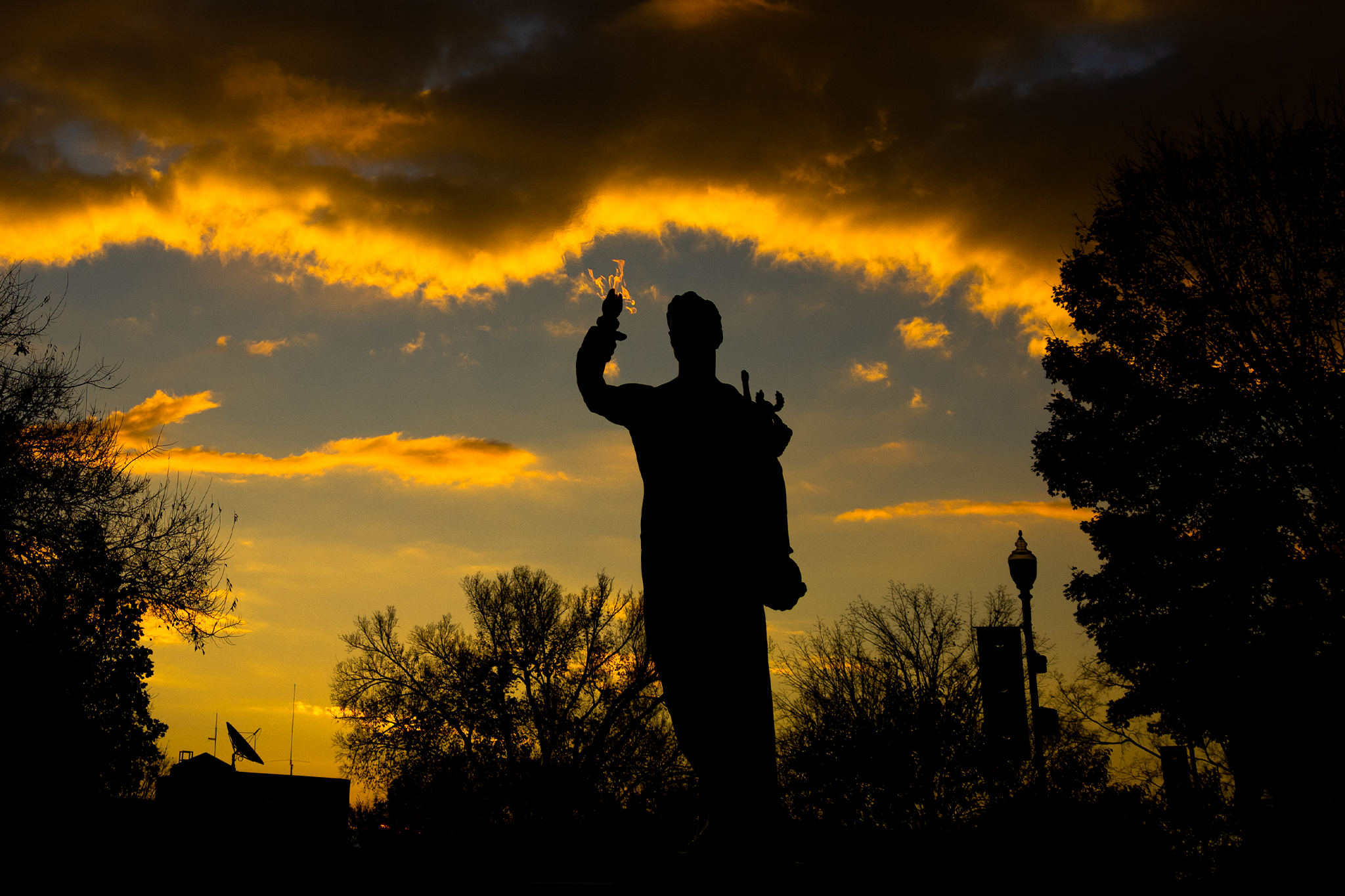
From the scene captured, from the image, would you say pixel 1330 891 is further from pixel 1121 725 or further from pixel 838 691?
pixel 838 691

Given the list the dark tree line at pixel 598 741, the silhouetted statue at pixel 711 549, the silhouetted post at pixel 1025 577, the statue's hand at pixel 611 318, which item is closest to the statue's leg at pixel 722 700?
the silhouetted statue at pixel 711 549

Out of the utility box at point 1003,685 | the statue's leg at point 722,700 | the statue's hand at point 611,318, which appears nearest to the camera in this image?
the statue's leg at point 722,700

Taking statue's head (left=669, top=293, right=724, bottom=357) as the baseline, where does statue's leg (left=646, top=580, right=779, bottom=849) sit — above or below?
below

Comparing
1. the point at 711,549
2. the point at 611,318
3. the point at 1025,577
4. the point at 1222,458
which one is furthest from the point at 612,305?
the point at 1222,458

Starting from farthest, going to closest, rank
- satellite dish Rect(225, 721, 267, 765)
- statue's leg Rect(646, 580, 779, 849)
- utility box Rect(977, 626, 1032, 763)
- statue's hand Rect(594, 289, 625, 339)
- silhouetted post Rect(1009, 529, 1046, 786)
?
1. satellite dish Rect(225, 721, 267, 765)
2. silhouetted post Rect(1009, 529, 1046, 786)
3. utility box Rect(977, 626, 1032, 763)
4. statue's hand Rect(594, 289, 625, 339)
5. statue's leg Rect(646, 580, 779, 849)

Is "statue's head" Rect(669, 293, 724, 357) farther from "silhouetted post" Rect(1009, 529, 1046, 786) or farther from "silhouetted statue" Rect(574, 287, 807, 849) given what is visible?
"silhouetted post" Rect(1009, 529, 1046, 786)

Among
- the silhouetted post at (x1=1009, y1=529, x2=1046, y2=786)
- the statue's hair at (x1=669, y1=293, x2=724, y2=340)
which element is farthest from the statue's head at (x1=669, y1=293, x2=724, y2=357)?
the silhouetted post at (x1=1009, y1=529, x2=1046, y2=786)

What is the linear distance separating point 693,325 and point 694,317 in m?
0.04

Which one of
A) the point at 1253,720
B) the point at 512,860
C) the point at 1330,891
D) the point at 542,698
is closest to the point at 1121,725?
the point at 1253,720

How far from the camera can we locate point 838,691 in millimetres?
37594

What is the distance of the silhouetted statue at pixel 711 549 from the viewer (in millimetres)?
4750

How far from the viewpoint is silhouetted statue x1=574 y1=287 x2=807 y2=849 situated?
4750mm

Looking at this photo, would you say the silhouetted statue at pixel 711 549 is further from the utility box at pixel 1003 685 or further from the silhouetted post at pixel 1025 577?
the silhouetted post at pixel 1025 577

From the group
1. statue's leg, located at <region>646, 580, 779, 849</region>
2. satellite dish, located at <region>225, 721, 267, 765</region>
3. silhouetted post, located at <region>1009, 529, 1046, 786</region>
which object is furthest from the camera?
satellite dish, located at <region>225, 721, 267, 765</region>
